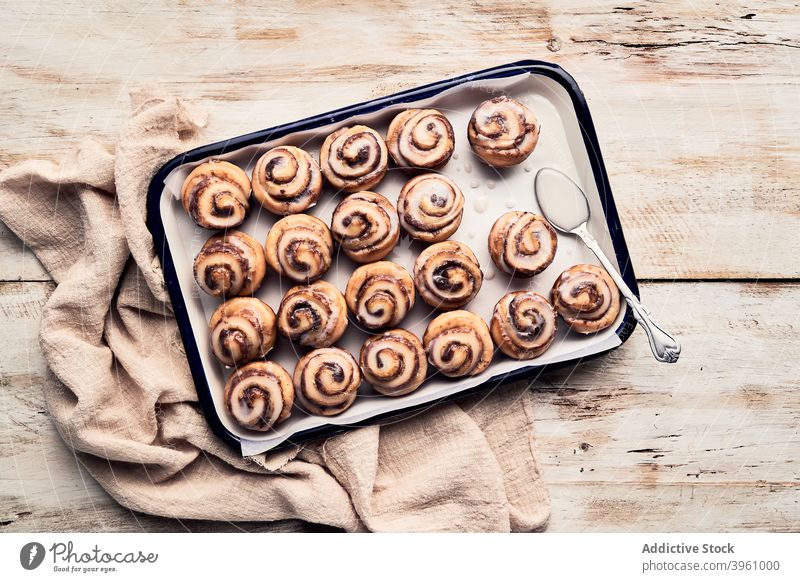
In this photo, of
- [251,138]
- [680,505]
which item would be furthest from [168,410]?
[680,505]

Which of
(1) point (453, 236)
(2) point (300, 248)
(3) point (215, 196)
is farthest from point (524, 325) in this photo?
(3) point (215, 196)

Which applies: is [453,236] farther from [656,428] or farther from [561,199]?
[656,428]

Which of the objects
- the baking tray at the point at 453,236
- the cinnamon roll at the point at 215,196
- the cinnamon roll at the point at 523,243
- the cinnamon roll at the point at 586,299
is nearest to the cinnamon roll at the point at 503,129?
the baking tray at the point at 453,236

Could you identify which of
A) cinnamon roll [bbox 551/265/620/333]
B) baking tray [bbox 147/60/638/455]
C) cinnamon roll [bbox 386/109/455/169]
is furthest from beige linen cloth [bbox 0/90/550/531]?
cinnamon roll [bbox 386/109/455/169]

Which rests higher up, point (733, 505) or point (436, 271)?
point (436, 271)

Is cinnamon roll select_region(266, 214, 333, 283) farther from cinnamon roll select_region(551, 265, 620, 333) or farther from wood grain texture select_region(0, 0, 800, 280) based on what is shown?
cinnamon roll select_region(551, 265, 620, 333)

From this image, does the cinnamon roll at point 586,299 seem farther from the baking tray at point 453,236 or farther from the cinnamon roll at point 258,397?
the cinnamon roll at point 258,397
